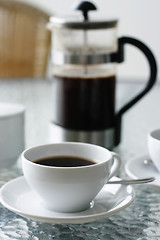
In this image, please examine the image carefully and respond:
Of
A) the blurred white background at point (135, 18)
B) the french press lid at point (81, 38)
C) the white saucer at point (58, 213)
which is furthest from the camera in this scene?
the blurred white background at point (135, 18)

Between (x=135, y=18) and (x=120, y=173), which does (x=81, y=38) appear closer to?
(x=120, y=173)

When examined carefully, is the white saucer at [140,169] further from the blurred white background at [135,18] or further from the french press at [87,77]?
the blurred white background at [135,18]

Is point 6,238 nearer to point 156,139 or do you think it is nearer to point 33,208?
point 33,208

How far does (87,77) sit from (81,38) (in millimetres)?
83

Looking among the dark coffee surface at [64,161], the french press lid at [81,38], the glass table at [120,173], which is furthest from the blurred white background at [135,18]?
the dark coffee surface at [64,161]

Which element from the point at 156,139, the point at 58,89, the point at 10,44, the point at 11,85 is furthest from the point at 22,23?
the point at 156,139

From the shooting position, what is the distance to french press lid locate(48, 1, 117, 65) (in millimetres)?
855

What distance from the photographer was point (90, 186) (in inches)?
23.1

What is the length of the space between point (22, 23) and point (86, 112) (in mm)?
1122

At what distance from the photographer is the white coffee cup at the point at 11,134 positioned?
0.78 m

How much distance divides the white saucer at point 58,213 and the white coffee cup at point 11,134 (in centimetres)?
12

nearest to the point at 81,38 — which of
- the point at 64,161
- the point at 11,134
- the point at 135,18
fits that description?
the point at 11,134

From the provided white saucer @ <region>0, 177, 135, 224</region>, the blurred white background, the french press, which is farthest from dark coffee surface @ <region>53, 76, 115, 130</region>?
the blurred white background

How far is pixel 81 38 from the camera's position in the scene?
0.90 m
